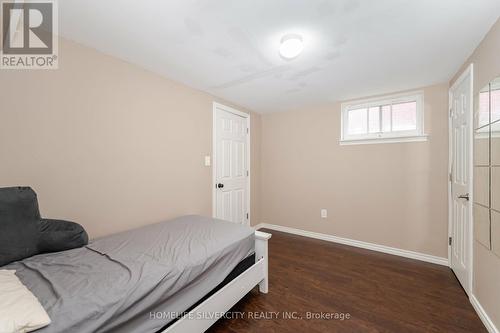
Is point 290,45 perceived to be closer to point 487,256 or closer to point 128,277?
point 128,277

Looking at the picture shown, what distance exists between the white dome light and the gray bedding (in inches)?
63.0

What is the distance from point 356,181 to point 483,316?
5.82ft

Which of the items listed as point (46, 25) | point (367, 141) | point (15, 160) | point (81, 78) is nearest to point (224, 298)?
point (15, 160)

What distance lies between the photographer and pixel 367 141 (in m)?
2.97

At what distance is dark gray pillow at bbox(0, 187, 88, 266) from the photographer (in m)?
1.17

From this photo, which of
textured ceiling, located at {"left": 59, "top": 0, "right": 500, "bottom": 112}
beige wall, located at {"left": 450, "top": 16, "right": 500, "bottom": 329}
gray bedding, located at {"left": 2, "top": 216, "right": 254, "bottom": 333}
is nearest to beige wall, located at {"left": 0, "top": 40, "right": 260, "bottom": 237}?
textured ceiling, located at {"left": 59, "top": 0, "right": 500, "bottom": 112}

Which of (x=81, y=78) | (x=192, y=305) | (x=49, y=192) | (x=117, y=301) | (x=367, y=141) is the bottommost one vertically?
(x=192, y=305)

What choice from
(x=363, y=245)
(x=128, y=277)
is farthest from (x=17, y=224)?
(x=363, y=245)

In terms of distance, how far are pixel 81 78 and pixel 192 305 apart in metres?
1.98

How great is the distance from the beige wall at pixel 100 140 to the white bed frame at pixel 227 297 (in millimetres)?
1150

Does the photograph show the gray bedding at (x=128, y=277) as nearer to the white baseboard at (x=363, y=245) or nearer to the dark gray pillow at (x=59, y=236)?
the dark gray pillow at (x=59, y=236)

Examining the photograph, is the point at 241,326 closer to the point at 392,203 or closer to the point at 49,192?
the point at 49,192

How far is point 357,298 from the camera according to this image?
1.88m

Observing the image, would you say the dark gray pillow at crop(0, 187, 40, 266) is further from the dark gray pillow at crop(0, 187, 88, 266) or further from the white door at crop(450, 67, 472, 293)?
the white door at crop(450, 67, 472, 293)
